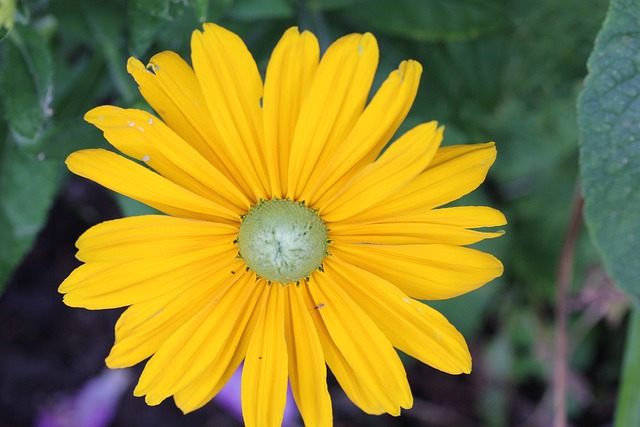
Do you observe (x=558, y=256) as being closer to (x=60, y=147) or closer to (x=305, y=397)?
(x=305, y=397)

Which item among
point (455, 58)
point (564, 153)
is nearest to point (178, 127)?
point (455, 58)

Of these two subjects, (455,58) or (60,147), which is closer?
(60,147)

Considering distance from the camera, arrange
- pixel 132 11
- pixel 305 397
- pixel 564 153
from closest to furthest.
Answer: pixel 305 397 < pixel 132 11 < pixel 564 153

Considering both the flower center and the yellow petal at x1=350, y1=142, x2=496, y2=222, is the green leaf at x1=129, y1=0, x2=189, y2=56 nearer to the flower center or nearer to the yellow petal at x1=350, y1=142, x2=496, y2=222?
the flower center

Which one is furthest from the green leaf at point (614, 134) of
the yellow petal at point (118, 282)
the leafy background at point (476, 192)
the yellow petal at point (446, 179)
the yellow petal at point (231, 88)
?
the yellow petal at point (118, 282)

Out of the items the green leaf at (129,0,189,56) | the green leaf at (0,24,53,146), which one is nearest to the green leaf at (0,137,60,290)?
the green leaf at (0,24,53,146)

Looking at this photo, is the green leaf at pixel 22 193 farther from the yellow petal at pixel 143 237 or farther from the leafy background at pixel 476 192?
the yellow petal at pixel 143 237

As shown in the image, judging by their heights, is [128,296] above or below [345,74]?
below
